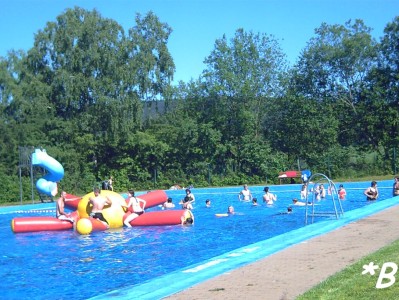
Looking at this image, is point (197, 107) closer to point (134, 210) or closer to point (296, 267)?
point (134, 210)

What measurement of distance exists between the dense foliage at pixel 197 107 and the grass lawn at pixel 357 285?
26685 mm

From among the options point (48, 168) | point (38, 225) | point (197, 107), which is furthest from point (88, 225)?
point (197, 107)

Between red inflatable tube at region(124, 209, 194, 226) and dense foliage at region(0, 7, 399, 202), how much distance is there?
1794 cm

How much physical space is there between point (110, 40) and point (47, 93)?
17.8 ft

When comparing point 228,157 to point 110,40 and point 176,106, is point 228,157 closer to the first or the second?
point 176,106

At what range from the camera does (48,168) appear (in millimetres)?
20453

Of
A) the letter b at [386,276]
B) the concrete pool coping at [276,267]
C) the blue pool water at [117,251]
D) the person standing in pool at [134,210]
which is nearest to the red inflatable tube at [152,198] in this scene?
the person standing in pool at [134,210]

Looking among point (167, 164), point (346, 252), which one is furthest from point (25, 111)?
point (346, 252)

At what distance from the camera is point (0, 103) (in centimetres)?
3641

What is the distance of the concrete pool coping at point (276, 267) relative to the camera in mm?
6176

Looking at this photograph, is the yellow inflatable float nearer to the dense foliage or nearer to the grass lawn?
the grass lawn

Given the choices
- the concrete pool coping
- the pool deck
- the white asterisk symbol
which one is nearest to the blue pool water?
the concrete pool coping

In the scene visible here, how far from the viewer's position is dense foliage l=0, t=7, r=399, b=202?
3416 centimetres

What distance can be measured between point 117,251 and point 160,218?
366 cm
